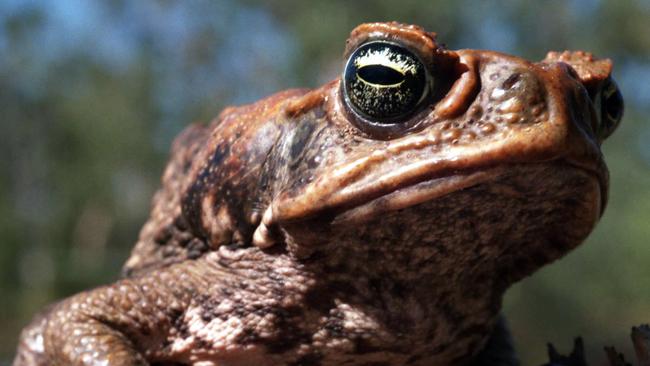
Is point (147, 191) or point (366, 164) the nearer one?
point (366, 164)

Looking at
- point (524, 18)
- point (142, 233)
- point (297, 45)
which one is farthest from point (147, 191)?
point (142, 233)

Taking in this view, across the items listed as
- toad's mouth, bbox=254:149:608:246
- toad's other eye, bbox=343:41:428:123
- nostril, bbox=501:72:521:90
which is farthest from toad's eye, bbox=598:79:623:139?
toad's other eye, bbox=343:41:428:123

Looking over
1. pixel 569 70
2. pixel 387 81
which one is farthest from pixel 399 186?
pixel 569 70

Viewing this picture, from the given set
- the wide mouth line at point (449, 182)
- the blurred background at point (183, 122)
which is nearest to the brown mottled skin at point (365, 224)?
the wide mouth line at point (449, 182)

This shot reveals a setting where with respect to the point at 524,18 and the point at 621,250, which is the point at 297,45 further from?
the point at 621,250

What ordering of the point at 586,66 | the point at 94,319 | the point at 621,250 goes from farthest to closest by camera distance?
the point at 621,250
the point at 94,319
the point at 586,66

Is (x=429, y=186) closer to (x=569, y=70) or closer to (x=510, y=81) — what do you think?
(x=510, y=81)
